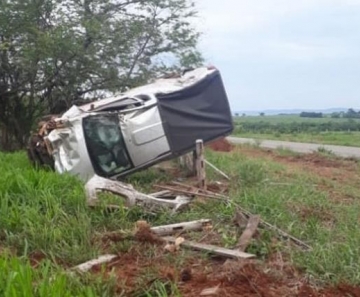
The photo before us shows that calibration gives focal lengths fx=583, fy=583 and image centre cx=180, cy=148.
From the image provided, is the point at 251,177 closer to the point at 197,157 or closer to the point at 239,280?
the point at 197,157

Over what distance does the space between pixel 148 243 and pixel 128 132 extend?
3011 mm

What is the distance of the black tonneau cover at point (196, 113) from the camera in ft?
Answer: 26.3

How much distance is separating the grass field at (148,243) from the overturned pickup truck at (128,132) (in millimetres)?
557

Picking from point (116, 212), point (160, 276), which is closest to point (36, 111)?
point (116, 212)

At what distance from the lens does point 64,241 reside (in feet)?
15.3

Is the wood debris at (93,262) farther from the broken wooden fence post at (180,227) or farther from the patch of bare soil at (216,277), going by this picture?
the broken wooden fence post at (180,227)

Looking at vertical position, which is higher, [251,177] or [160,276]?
[160,276]

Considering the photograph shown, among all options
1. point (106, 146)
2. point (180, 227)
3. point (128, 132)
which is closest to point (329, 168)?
point (128, 132)

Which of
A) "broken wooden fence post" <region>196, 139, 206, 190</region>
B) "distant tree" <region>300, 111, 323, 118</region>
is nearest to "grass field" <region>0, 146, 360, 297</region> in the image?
"broken wooden fence post" <region>196, 139, 206, 190</region>

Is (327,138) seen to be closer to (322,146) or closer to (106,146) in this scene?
(322,146)

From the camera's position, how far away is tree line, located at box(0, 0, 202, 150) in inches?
478

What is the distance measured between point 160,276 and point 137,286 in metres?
0.21

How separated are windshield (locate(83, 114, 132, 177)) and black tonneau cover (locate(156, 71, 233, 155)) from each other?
0.68 metres

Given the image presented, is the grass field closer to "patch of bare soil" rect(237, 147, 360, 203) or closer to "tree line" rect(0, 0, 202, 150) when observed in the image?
"patch of bare soil" rect(237, 147, 360, 203)
